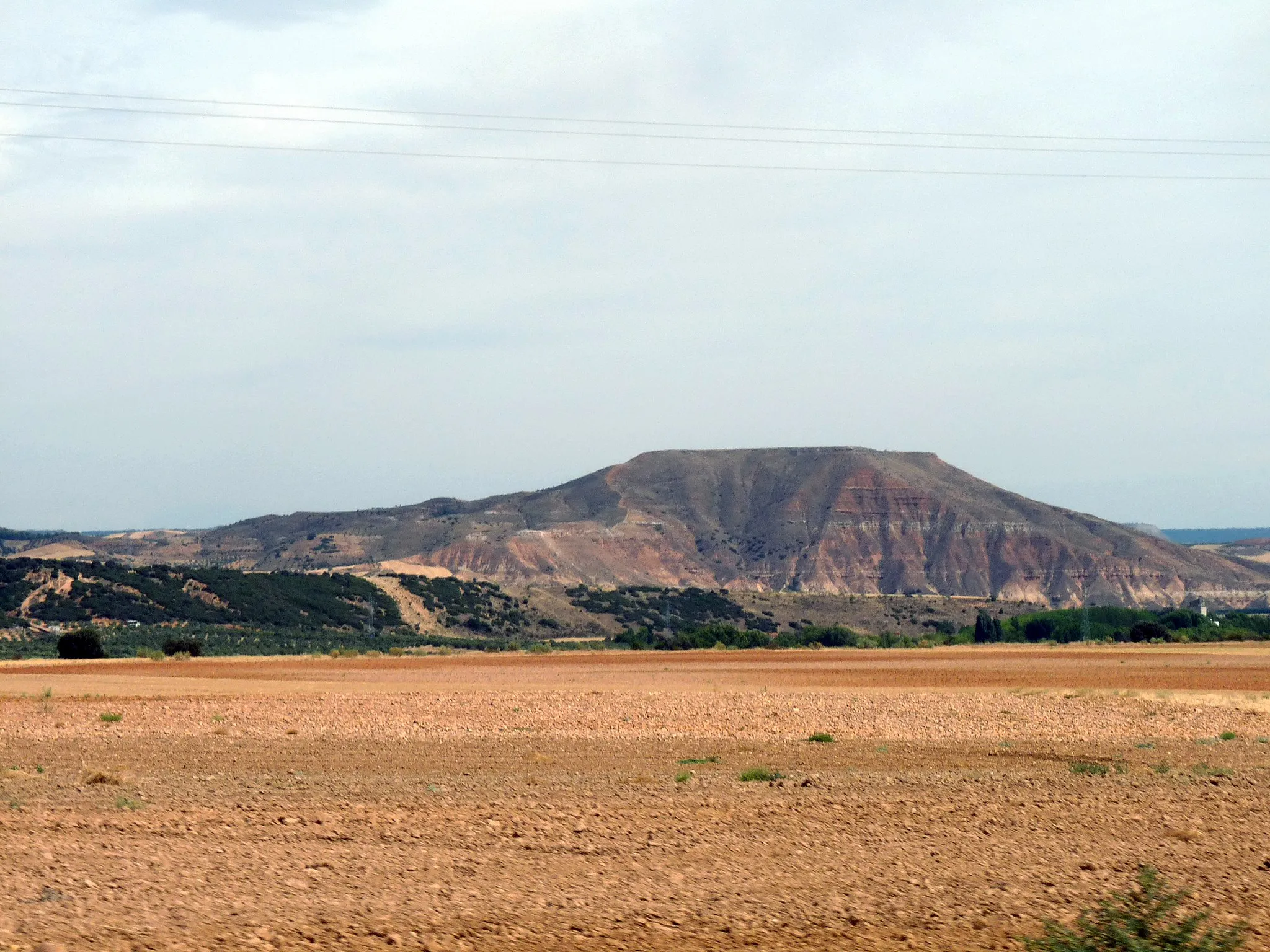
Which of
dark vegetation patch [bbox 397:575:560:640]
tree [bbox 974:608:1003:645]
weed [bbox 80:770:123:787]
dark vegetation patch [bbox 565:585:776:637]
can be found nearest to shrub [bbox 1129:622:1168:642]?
tree [bbox 974:608:1003:645]

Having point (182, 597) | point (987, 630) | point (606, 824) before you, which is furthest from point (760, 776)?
point (182, 597)

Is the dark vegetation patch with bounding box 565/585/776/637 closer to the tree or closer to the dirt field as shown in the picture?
the tree

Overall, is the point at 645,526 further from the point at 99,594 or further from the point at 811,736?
the point at 811,736

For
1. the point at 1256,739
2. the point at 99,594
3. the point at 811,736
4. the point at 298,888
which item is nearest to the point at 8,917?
the point at 298,888

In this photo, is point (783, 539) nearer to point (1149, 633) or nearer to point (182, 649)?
point (1149, 633)

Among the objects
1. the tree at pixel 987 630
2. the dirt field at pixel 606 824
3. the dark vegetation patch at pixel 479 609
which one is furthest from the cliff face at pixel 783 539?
the dirt field at pixel 606 824

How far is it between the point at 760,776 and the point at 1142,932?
925 centimetres

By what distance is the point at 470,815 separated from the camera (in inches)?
531

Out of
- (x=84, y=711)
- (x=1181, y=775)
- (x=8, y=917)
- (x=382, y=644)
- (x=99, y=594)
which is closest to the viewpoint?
(x=8, y=917)

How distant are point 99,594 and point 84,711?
65.1 metres

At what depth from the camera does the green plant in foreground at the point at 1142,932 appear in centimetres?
752

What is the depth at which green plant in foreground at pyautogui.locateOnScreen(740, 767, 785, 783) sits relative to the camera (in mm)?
16703

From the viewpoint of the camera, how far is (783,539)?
165m

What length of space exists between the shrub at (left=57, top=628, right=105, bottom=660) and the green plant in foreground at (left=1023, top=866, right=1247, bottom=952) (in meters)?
58.5
